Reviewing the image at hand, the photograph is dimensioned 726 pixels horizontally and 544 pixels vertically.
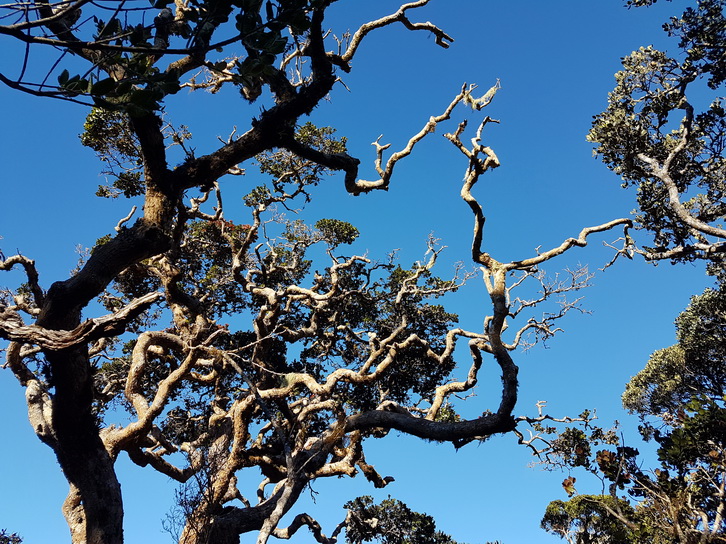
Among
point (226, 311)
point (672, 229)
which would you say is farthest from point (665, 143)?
point (226, 311)

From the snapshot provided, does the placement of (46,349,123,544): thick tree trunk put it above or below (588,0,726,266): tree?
below

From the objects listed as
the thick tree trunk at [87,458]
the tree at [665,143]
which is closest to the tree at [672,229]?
the tree at [665,143]

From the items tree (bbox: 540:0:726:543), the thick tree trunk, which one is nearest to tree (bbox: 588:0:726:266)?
tree (bbox: 540:0:726:543)

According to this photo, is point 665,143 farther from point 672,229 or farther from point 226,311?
point 226,311

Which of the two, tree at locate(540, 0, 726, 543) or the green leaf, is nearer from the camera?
Answer: the green leaf

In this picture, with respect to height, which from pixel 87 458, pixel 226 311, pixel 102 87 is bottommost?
pixel 87 458

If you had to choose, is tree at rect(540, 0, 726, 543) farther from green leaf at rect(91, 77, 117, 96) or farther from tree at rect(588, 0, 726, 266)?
green leaf at rect(91, 77, 117, 96)

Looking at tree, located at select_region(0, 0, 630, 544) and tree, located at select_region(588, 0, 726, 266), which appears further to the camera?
tree, located at select_region(588, 0, 726, 266)

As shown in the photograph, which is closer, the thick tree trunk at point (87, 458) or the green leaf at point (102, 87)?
the green leaf at point (102, 87)

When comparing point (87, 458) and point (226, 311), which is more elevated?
point (226, 311)

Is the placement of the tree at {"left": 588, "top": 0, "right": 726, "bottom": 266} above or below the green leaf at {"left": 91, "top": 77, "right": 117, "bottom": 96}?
above

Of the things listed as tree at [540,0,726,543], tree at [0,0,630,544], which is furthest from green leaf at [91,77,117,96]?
tree at [540,0,726,543]

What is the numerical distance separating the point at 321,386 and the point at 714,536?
21.6ft

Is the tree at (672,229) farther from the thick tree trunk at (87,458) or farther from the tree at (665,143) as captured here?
the thick tree trunk at (87,458)
